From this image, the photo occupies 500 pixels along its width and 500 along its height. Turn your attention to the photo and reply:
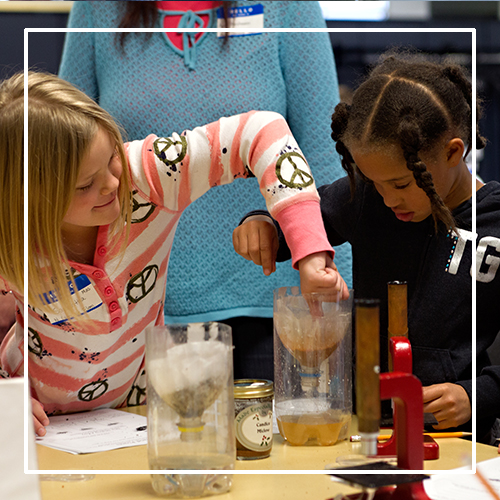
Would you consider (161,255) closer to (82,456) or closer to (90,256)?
(90,256)

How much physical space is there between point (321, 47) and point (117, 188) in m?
0.39

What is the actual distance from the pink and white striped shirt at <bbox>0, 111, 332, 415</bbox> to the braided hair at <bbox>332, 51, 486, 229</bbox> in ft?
0.34

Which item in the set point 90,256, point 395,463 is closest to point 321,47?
point 90,256

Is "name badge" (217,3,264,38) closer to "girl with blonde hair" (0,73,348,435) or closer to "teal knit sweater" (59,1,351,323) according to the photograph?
"teal knit sweater" (59,1,351,323)

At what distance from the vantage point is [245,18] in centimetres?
91

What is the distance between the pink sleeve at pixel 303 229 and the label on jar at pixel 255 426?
20 cm

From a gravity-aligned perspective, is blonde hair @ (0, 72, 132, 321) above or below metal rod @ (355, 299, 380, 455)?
above

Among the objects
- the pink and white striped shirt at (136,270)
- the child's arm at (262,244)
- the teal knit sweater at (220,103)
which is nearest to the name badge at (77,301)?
the pink and white striped shirt at (136,270)

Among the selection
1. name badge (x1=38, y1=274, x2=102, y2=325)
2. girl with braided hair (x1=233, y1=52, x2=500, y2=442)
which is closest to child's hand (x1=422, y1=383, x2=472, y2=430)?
girl with braided hair (x1=233, y1=52, x2=500, y2=442)

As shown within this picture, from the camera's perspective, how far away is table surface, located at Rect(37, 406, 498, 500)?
0.65 m

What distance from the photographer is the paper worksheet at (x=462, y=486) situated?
651mm

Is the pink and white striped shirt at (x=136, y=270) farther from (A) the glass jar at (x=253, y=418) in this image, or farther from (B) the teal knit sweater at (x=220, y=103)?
(A) the glass jar at (x=253, y=418)

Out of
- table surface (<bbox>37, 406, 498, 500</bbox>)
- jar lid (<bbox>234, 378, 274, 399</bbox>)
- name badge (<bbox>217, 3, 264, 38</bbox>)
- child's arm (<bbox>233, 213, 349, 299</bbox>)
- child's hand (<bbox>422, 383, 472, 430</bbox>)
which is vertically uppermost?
name badge (<bbox>217, 3, 264, 38</bbox>)

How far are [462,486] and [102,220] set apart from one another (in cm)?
58
